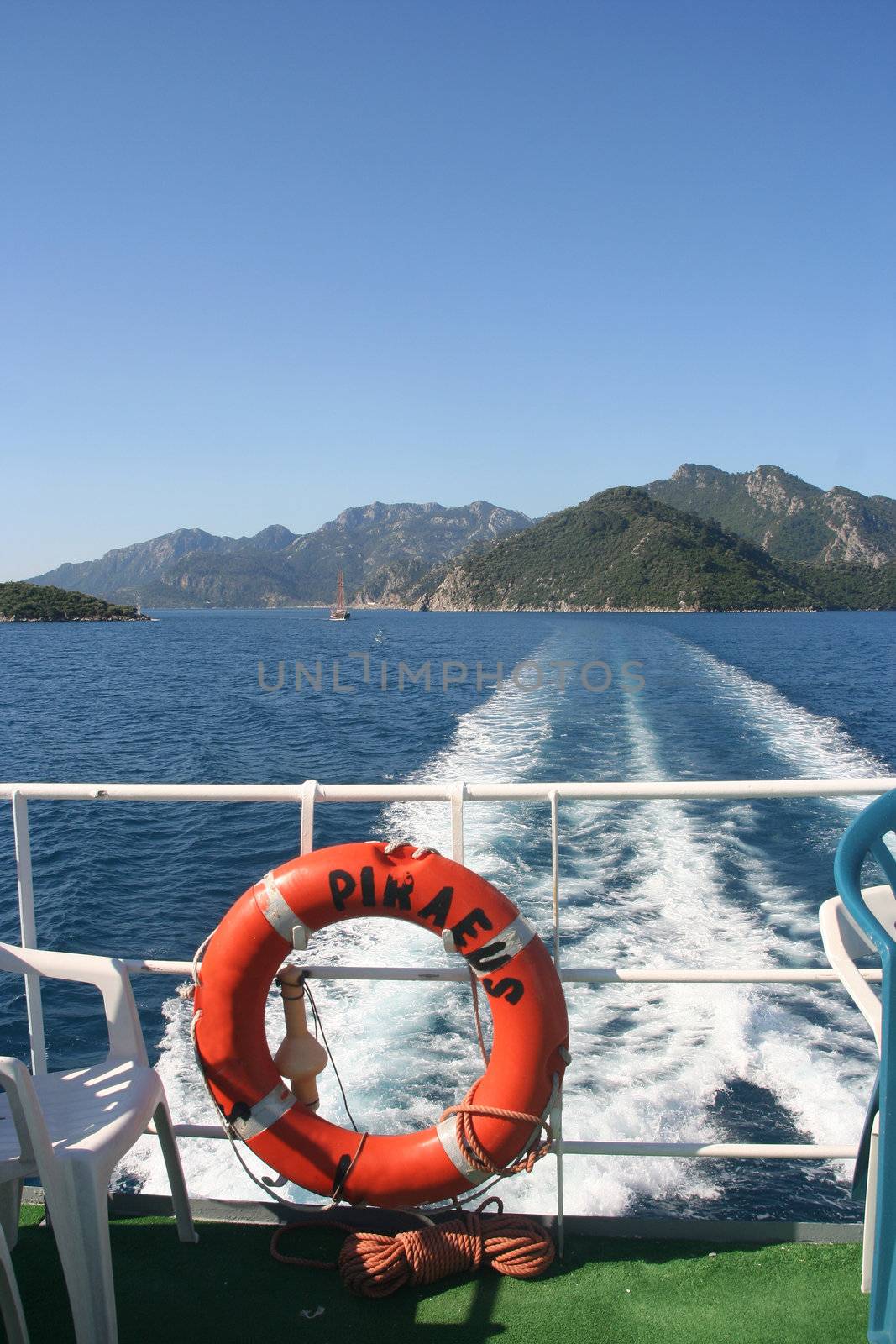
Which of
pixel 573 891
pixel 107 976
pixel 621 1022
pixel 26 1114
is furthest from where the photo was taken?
pixel 573 891

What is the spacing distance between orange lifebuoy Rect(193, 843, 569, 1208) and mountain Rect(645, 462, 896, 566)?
494ft

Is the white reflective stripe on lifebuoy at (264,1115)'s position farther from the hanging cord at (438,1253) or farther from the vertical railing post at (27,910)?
the vertical railing post at (27,910)

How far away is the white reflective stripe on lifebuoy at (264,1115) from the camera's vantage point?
1843 mm

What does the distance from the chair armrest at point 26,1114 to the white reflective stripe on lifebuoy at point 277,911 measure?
1.72ft

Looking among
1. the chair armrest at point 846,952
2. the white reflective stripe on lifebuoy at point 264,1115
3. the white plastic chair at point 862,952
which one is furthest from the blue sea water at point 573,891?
the chair armrest at point 846,952

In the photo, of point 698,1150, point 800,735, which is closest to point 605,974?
point 698,1150

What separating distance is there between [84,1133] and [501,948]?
2.70ft

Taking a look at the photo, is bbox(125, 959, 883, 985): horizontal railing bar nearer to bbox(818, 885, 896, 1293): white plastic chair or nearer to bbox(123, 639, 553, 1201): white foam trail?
bbox(818, 885, 896, 1293): white plastic chair

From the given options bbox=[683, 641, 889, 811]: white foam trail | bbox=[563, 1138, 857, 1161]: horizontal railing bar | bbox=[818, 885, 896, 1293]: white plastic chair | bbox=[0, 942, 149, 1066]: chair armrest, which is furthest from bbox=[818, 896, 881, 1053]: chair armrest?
bbox=[683, 641, 889, 811]: white foam trail

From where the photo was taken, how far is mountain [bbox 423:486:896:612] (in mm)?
95875

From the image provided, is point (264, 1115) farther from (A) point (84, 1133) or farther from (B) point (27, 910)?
(B) point (27, 910)

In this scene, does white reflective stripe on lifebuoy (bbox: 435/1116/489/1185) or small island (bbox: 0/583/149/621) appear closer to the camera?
white reflective stripe on lifebuoy (bbox: 435/1116/489/1185)

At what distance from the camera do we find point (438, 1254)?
181 centimetres

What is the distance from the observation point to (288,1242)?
1932 millimetres
